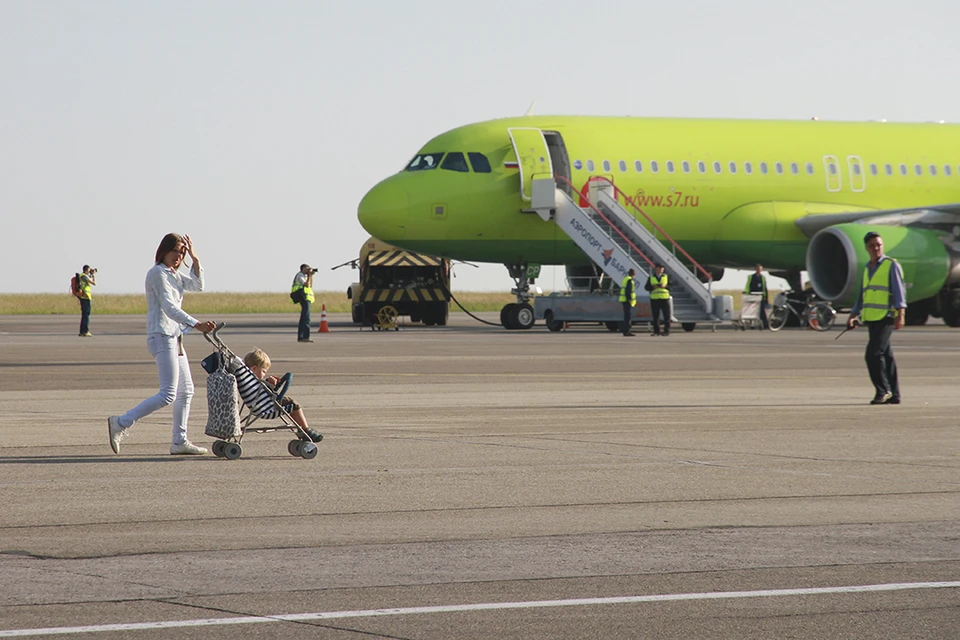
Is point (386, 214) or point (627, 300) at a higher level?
point (386, 214)

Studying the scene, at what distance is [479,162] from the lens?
33.8m

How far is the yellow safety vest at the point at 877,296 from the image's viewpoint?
50.8 feet

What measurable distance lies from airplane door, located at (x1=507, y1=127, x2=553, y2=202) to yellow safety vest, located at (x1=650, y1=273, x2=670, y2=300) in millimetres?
3588

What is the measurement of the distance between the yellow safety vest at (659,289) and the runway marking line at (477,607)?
25.2 meters

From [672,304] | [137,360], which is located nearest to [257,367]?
[137,360]

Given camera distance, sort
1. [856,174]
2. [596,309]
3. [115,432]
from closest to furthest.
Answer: [115,432], [596,309], [856,174]

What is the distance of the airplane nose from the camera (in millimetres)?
33156

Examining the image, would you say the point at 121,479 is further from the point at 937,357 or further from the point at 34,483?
the point at 937,357

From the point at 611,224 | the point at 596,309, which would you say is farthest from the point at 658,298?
the point at 611,224

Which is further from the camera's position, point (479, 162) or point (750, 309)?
point (750, 309)

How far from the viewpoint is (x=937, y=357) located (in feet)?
77.0

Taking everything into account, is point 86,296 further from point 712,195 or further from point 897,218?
point 897,218

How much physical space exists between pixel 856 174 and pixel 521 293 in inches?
336

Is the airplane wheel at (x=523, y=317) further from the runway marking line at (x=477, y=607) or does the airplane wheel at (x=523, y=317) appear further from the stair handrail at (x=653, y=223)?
the runway marking line at (x=477, y=607)
